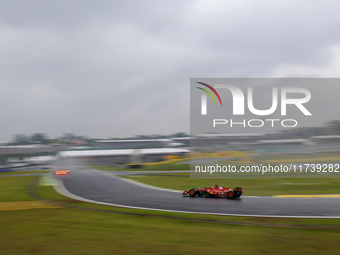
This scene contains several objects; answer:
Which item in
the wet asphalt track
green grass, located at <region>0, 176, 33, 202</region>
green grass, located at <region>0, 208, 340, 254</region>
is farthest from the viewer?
green grass, located at <region>0, 176, 33, 202</region>

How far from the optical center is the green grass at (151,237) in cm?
775

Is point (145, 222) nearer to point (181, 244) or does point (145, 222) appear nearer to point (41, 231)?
point (181, 244)

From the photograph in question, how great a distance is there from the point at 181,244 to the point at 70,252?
315 centimetres

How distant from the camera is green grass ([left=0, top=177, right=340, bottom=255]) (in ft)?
25.4

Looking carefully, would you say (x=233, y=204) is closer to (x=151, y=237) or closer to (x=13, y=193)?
(x=151, y=237)

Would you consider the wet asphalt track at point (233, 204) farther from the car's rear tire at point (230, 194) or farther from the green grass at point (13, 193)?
the green grass at point (13, 193)

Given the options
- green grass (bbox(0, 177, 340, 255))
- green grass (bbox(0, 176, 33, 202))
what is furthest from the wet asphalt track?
green grass (bbox(0, 176, 33, 202))

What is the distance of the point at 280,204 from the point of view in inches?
560

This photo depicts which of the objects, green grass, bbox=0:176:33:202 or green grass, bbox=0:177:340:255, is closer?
green grass, bbox=0:177:340:255

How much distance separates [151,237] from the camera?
885cm

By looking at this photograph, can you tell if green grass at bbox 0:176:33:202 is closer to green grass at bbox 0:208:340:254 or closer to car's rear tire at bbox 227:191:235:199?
green grass at bbox 0:208:340:254

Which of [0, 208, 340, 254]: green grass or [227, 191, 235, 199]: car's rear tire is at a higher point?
[0, 208, 340, 254]: green grass

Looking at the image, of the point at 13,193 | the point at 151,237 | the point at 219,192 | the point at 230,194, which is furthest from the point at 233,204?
the point at 13,193

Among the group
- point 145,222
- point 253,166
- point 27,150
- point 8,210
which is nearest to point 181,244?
point 145,222
